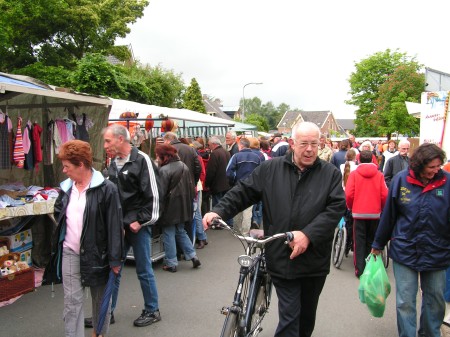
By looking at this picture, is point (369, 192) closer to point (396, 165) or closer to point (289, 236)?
point (396, 165)

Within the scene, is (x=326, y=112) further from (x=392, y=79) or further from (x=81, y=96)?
(x=81, y=96)

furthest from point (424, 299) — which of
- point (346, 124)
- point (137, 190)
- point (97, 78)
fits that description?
point (346, 124)

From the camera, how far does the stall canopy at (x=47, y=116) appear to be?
5.86 meters

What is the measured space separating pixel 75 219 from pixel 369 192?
12.9 ft

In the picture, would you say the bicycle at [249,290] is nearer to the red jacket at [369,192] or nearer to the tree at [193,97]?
the red jacket at [369,192]

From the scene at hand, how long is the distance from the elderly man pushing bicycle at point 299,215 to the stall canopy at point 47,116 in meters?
3.61

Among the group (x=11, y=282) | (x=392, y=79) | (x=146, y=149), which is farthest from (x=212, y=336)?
(x=392, y=79)

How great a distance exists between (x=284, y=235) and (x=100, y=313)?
5.99 ft

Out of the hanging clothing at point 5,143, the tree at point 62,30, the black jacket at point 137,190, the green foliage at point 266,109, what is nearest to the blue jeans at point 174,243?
the black jacket at point 137,190

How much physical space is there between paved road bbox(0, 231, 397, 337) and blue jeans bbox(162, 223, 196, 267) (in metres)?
0.20

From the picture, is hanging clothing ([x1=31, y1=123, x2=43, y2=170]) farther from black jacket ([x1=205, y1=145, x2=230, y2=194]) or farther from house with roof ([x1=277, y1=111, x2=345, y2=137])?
house with roof ([x1=277, y1=111, x2=345, y2=137])

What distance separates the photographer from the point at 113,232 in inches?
136

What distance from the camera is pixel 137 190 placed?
13.8 ft

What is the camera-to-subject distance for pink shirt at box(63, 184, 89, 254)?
11.1 feet
